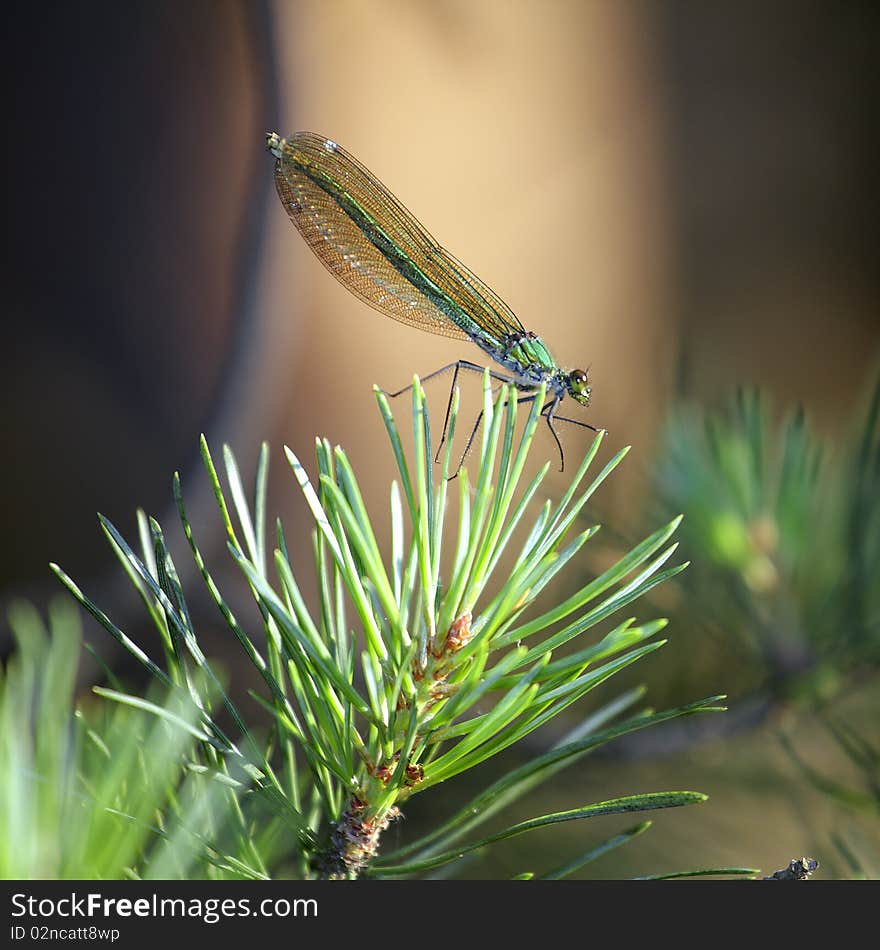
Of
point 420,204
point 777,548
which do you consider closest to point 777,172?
point 420,204

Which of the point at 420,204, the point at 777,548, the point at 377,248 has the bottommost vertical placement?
the point at 777,548

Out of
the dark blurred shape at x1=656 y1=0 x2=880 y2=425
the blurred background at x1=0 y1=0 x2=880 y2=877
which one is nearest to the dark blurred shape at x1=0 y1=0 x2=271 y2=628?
the blurred background at x1=0 y1=0 x2=880 y2=877

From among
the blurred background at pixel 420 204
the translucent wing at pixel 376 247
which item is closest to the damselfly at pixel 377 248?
the translucent wing at pixel 376 247

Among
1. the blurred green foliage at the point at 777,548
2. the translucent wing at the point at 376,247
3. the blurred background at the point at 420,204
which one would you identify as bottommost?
the blurred green foliage at the point at 777,548

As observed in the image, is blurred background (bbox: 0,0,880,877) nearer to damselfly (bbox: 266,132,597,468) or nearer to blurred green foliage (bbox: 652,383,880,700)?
damselfly (bbox: 266,132,597,468)

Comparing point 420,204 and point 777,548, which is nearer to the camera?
point 777,548

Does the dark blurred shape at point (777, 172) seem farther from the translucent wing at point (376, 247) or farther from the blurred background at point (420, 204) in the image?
the translucent wing at point (376, 247)

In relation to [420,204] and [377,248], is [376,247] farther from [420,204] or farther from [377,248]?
[420,204]
